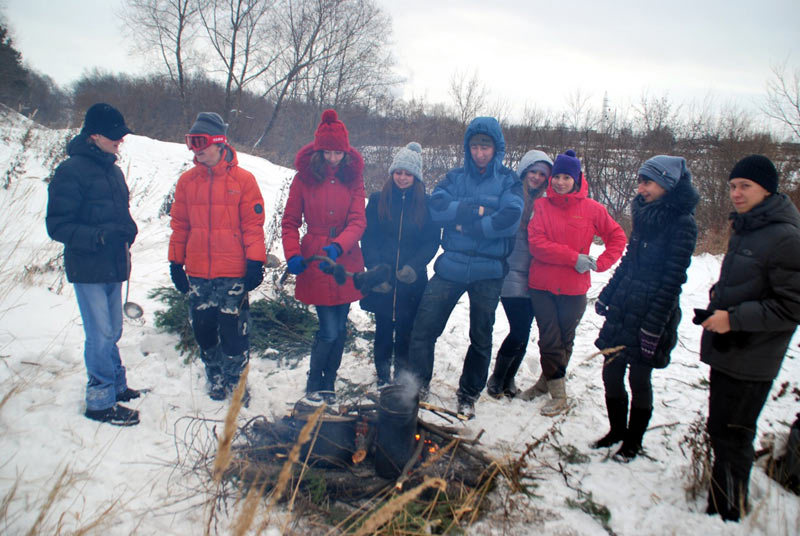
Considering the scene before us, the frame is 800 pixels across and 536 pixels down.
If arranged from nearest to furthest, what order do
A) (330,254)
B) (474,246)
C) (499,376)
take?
(330,254) < (474,246) < (499,376)

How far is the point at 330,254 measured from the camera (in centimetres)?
304

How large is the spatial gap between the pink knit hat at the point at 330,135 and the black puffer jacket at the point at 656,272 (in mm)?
2097

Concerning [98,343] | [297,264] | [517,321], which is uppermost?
[297,264]

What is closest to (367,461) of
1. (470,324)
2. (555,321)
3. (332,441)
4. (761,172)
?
(332,441)

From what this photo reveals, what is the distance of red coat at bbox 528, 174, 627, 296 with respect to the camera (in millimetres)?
3182

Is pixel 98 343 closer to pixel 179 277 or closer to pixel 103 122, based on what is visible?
pixel 179 277

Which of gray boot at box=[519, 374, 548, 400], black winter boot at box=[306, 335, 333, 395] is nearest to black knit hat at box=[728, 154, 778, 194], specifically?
gray boot at box=[519, 374, 548, 400]

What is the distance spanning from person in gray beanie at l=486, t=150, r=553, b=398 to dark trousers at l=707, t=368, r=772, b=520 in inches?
56.9

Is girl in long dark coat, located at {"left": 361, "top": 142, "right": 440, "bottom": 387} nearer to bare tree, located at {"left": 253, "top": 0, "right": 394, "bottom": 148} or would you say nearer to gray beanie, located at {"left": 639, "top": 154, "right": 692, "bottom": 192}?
gray beanie, located at {"left": 639, "top": 154, "right": 692, "bottom": 192}

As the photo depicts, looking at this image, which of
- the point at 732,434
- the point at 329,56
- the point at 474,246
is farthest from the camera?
the point at 329,56

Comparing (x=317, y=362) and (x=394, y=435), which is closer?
(x=394, y=435)

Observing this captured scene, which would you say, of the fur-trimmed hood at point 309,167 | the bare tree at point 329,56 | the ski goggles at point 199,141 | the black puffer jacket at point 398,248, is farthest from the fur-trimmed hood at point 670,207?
the bare tree at point 329,56

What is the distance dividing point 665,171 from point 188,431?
353 centimetres

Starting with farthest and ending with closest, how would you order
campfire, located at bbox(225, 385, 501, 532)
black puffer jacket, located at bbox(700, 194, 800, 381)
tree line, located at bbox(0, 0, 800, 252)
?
tree line, located at bbox(0, 0, 800, 252)
campfire, located at bbox(225, 385, 501, 532)
black puffer jacket, located at bbox(700, 194, 800, 381)
